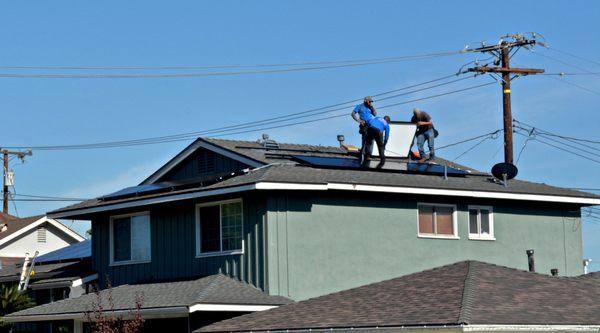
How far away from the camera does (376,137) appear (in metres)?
31.8

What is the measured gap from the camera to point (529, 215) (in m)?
33.4

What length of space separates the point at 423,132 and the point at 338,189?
5586 millimetres

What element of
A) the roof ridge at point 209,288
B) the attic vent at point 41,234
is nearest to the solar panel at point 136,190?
the roof ridge at point 209,288

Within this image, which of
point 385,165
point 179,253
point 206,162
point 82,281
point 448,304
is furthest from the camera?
point 82,281

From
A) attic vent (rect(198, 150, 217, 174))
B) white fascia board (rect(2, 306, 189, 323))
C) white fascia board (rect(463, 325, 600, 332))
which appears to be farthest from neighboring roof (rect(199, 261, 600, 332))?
attic vent (rect(198, 150, 217, 174))

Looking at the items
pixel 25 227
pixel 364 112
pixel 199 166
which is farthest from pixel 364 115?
pixel 25 227

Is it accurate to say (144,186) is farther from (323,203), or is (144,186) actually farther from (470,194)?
(470,194)

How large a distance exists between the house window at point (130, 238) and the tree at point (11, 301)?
3913 millimetres

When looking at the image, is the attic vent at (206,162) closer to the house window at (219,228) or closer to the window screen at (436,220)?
the house window at (219,228)

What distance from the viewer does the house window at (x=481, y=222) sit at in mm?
32469

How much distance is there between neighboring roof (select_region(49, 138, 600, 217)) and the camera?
1158 inches

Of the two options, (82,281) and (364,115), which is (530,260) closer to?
(364,115)

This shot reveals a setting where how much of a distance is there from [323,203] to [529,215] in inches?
270

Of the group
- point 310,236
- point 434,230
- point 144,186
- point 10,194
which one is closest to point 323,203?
point 310,236
